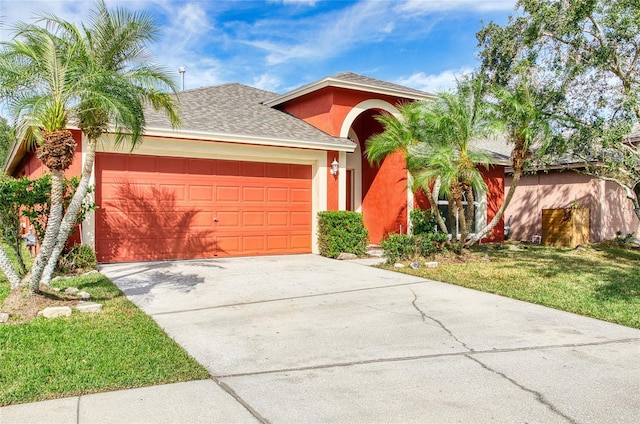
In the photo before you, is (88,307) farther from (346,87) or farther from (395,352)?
(346,87)

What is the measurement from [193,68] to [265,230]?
439 inches

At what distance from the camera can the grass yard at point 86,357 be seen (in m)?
3.81

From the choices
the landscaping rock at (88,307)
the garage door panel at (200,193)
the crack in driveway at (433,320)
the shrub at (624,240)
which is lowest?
the crack in driveway at (433,320)

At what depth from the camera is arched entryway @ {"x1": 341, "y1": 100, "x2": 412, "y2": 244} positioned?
47.9ft

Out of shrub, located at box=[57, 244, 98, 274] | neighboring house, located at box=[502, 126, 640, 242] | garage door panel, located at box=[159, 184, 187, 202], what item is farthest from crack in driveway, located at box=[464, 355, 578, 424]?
neighboring house, located at box=[502, 126, 640, 242]

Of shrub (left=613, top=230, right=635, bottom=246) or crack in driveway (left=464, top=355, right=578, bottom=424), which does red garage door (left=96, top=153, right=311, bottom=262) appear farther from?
shrub (left=613, top=230, right=635, bottom=246)

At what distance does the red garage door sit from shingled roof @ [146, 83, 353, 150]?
0.82m

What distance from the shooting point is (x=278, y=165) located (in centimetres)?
1276

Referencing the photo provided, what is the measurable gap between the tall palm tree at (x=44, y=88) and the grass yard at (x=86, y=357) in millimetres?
1172

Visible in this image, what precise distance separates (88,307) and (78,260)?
144 inches

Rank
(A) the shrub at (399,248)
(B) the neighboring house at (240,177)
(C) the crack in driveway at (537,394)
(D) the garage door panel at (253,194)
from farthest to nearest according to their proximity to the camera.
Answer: (D) the garage door panel at (253,194) < (A) the shrub at (399,248) < (B) the neighboring house at (240,177) < (C) the crack in driveway at (537,394)

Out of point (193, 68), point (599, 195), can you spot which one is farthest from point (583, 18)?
point (193, 68)

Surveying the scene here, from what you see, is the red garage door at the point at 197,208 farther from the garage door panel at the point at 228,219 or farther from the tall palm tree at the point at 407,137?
the tall palm tree at the point at 407,137

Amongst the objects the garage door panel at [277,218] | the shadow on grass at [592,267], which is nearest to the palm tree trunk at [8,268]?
the garage door panel at [277,218]
